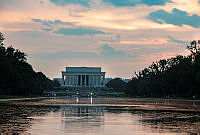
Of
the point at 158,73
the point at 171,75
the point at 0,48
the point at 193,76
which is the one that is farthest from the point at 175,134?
the point at 158,73

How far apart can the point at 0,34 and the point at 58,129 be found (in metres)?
70.9

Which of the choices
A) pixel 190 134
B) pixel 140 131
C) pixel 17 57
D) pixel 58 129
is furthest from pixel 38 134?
pixel 17 57

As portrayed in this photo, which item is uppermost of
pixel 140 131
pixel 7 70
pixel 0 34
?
pixel 0 34

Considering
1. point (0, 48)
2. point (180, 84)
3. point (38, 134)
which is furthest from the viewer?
point (180, 84)

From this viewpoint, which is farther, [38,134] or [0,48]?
[0,48]

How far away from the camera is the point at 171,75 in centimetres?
11050

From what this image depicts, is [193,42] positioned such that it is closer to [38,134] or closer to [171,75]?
[171,75]

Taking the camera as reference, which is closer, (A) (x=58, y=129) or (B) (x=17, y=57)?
(A) (x=58, y=129)

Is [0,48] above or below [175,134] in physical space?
above

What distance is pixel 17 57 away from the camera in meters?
119

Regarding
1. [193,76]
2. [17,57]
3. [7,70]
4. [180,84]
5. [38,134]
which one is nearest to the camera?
[38,134]

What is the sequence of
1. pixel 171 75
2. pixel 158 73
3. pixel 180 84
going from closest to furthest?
1. pixel 180 84
2. pixel 171 75
3. pixel 158 73

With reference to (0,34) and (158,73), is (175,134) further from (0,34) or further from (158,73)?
(158,73)

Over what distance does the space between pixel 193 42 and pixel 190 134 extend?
279 ft
